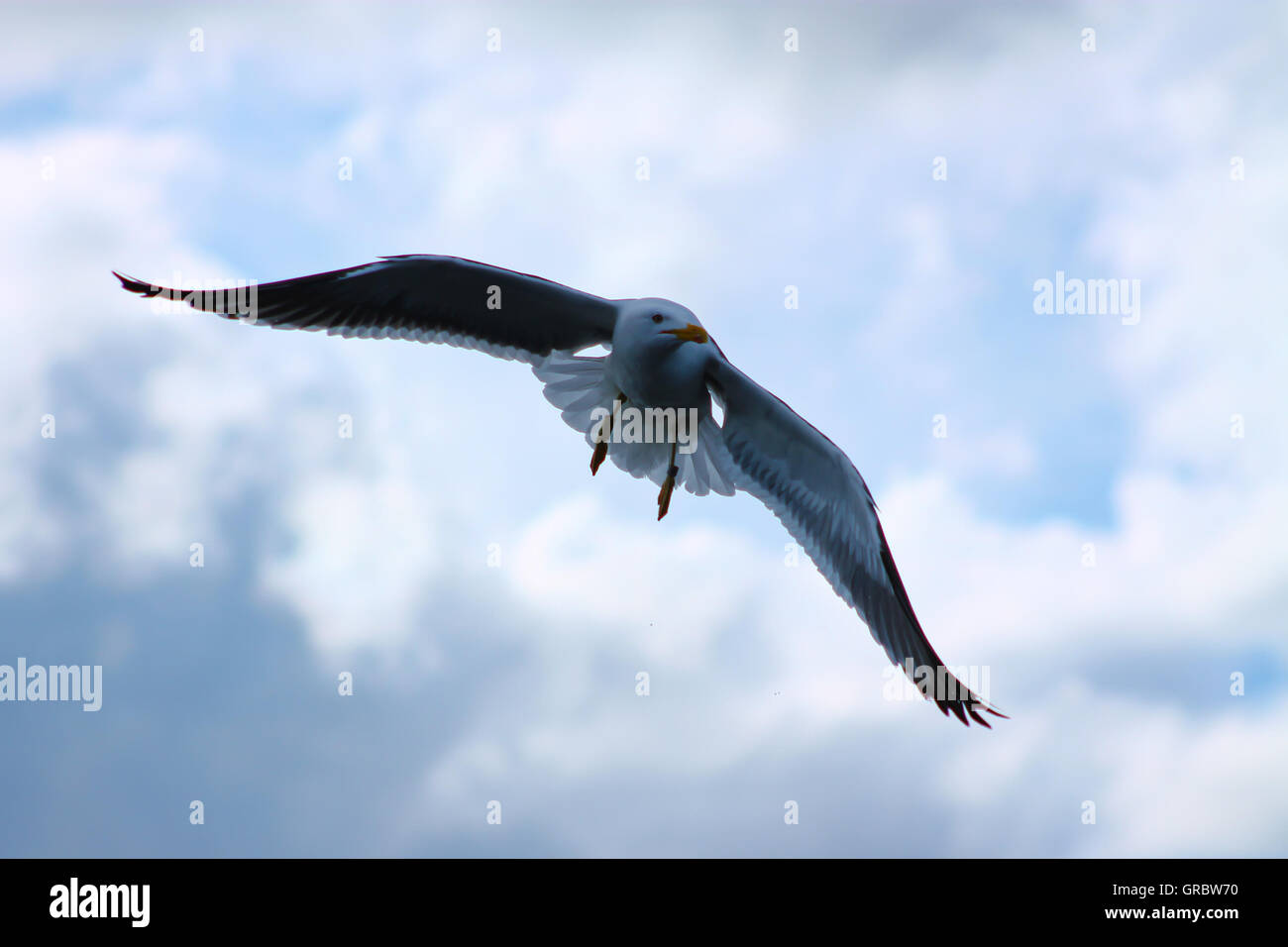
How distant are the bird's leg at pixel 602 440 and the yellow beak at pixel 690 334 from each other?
0.83 m

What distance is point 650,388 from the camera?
6125mm

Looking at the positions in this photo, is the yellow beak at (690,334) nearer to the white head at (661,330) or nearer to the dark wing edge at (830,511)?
the white head at (661,330)

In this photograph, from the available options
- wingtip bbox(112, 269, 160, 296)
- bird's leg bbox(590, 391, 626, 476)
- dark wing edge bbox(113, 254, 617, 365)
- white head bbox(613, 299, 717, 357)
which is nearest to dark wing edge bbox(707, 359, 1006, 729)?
white head bbox(613, 299, 717, 357)

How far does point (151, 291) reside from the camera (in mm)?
5699

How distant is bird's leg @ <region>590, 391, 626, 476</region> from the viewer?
21.7 feet

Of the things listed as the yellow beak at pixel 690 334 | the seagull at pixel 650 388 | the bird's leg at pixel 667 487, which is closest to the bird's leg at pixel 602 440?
the seagull at pixel 650 388

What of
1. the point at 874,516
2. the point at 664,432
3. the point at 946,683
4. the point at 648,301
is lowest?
the point at 946,683

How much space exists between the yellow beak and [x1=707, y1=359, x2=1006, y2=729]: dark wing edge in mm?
432

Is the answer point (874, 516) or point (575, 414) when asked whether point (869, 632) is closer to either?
point (874, 516)

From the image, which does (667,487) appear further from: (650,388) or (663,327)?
(663,327)

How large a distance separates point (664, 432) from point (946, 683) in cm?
246

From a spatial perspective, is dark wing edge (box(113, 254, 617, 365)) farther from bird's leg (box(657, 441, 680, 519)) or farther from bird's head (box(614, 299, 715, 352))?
bird's leg (box(657, 441, 680, 519))

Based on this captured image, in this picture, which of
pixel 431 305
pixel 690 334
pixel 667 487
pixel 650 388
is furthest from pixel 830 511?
pixel 431 305

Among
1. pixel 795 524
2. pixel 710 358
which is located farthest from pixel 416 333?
pixel 795 524
